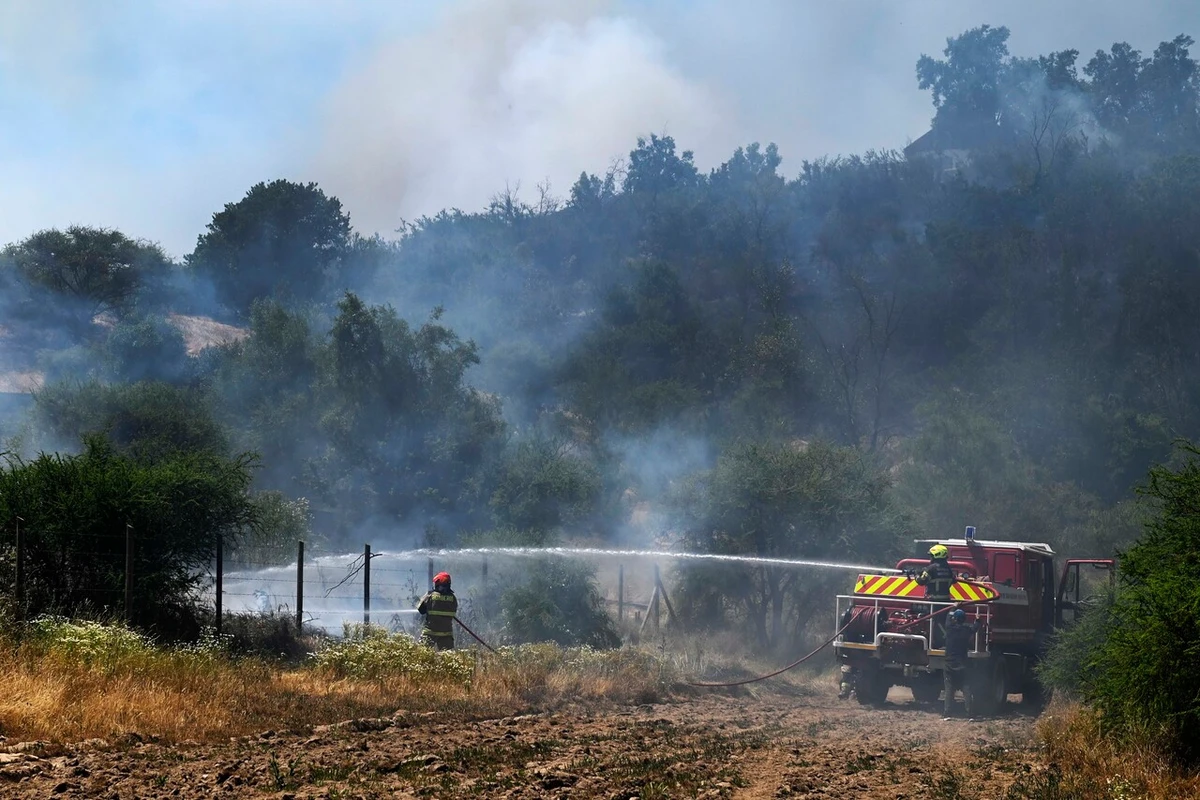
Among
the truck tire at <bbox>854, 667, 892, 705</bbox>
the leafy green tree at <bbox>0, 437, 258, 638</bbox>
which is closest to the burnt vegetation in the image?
the leafy green tree at <bbox>0, 437, 258, 638</bbox>

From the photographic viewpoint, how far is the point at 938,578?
58.4ft

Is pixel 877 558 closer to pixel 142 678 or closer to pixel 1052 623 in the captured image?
pixel 1052 623

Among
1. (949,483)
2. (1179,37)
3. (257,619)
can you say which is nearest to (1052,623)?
(257,619)

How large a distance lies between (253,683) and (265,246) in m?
59.9

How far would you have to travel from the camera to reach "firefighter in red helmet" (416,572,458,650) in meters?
17.3

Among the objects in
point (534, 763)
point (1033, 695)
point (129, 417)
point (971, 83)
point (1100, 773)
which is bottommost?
point (1033, 695)

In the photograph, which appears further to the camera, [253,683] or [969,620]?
[969,620]

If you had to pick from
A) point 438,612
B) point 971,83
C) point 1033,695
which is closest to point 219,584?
point 438,612

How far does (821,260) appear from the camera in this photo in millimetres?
67500

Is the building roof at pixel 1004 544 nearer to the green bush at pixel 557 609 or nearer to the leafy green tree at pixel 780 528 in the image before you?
the green bush at pixel 557 609

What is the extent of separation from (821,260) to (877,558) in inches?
1606

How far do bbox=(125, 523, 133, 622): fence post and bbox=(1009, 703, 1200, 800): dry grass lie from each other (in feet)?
36.6

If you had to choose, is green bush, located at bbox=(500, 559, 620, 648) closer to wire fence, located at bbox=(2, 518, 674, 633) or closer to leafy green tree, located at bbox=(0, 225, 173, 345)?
wire fence, located at bbox=(2, 518, 674, 633)

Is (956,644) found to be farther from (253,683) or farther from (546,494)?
(546,494)
